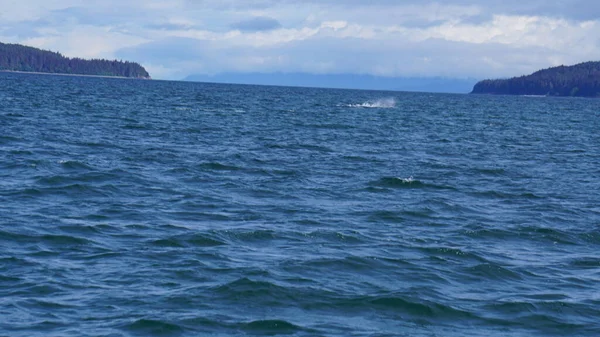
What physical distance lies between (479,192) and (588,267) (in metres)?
10.7

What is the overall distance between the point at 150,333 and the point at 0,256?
5580 millimetres

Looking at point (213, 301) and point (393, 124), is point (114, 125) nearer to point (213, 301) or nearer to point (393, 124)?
point (393, 124)

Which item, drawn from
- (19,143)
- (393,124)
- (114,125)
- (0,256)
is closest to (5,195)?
(0,256)

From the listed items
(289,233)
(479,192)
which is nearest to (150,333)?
(289,233)

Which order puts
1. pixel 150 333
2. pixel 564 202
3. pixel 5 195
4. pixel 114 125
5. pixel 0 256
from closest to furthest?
pixel 150 333
pixel 0 256
pixel 5 195
pixel 564 202
pixel 114 125

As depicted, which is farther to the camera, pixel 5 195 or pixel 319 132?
pixel 319 132

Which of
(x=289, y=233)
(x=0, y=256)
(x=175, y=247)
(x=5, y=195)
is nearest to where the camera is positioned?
(x=0, y=256)

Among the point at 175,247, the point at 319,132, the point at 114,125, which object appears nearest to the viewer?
the point at 175,247

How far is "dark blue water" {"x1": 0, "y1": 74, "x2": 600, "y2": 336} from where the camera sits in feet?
45.3

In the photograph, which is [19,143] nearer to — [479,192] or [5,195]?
[5,195]

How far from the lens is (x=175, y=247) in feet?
59.4

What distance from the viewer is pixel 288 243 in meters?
19.1

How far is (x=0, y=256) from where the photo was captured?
54.4 feet

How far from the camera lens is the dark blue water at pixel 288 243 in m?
13.8
